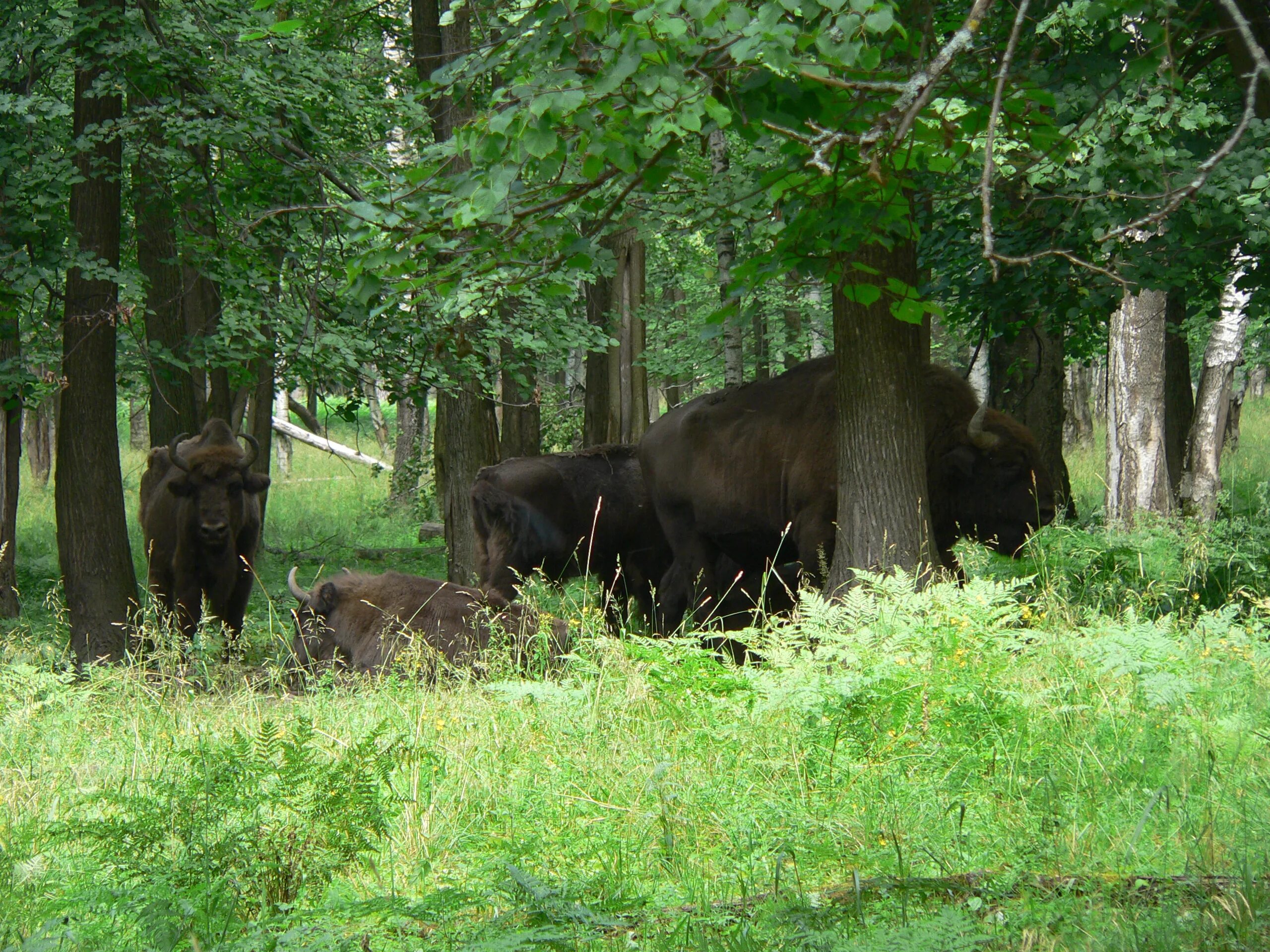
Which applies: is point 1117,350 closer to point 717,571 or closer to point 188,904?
point 717,571

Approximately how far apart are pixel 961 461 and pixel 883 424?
1.78m

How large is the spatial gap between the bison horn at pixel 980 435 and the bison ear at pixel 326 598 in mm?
4659

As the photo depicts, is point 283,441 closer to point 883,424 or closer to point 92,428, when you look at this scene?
point 92,428

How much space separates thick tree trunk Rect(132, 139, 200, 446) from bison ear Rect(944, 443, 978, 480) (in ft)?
19.9

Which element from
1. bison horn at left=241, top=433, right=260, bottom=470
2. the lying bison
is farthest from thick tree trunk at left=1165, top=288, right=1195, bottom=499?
bison horn at left=241, top=433, right=260, bottom=470

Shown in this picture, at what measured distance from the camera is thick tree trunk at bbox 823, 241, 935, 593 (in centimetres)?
682

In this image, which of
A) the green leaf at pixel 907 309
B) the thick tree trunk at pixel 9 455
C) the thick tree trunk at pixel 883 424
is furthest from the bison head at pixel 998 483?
the thick tree trunk at pixel 9 455

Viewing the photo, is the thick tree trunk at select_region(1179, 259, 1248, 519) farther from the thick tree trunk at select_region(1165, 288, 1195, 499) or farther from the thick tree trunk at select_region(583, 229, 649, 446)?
the thick tree trunk at select_region(583, 229, 649, 446)

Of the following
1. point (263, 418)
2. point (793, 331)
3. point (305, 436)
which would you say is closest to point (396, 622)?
point (263, 418)

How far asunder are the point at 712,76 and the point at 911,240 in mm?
2964

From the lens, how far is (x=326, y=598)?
8.38 meters

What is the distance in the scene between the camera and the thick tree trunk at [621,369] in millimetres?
14812

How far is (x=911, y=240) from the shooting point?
272 inches

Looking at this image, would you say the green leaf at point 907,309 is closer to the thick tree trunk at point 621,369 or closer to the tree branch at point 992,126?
the tree branch at point 992,126
